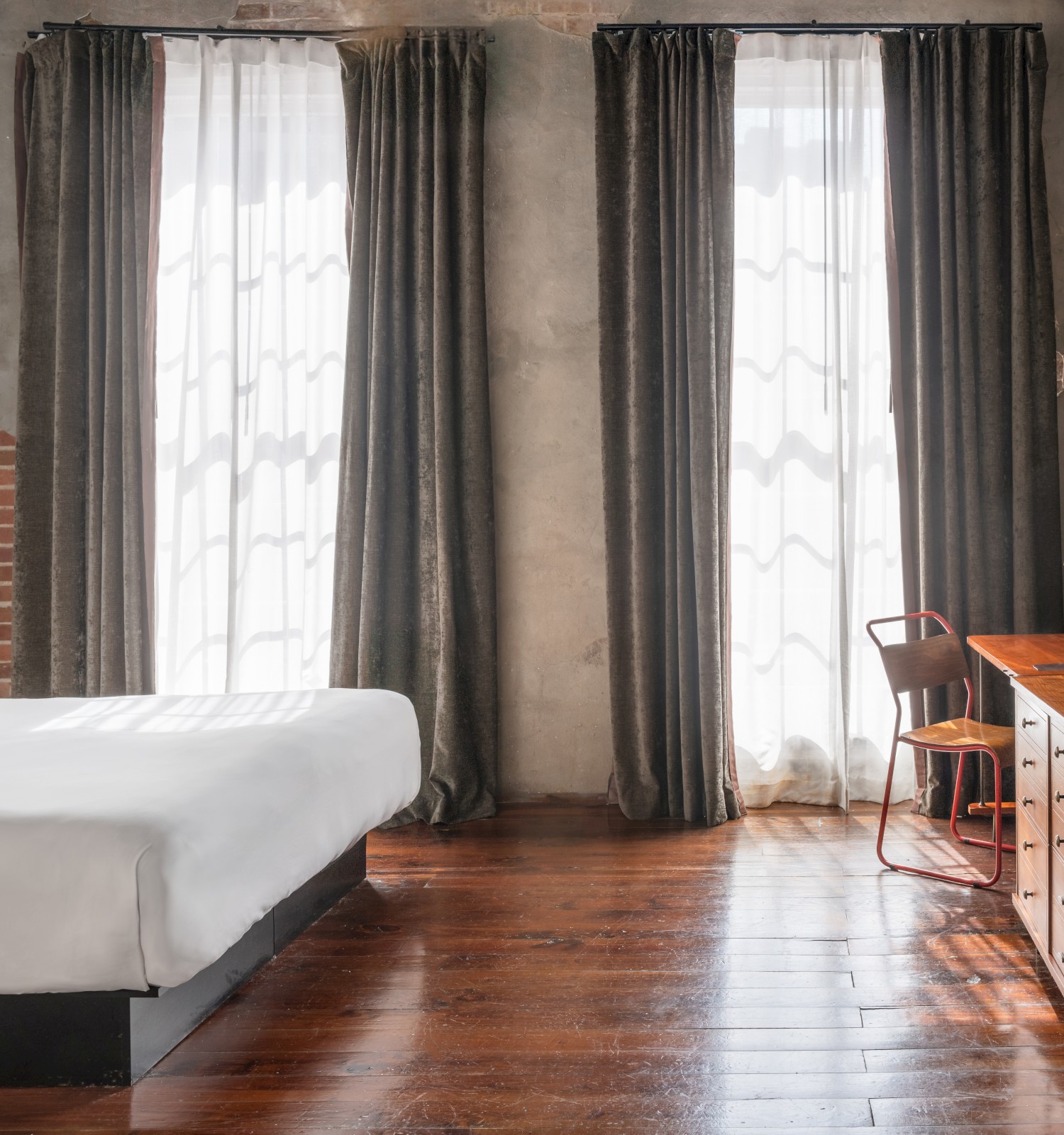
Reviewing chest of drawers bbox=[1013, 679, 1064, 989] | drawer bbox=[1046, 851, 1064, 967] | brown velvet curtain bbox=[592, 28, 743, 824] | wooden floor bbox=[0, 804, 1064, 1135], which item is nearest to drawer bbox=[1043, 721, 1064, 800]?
chest of drawers bbox=[1013, 679, 1064, 989]

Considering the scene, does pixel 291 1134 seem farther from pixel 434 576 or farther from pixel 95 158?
pixel 95 158

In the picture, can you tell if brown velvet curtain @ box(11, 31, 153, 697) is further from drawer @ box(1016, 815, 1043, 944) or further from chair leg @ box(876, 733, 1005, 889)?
drawer @ box(1016, 815, 1043, 944)

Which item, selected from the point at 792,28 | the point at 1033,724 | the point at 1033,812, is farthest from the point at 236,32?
the point at 1033,812

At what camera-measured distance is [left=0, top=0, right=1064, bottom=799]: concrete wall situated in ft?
12.5

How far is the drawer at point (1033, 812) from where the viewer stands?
233 centimetres

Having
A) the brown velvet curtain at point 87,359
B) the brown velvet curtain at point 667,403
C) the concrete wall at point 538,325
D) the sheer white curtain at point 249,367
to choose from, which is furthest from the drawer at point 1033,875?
the brown velvet curtain at point 87,359

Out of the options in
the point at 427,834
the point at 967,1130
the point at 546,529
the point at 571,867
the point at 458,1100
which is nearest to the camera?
the point at 967,1130

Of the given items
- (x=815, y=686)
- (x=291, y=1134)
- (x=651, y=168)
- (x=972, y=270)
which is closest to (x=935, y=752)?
(x=815, y=686)

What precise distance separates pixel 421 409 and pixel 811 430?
150 cm

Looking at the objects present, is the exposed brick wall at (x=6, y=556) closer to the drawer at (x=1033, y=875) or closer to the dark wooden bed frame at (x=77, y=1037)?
the dark wooden bed frame at (x=77, y=1037)

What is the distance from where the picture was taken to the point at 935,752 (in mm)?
3635

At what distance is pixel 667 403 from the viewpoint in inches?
144

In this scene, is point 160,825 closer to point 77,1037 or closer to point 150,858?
point 150,858

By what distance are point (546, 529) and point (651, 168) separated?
1.43 meters
